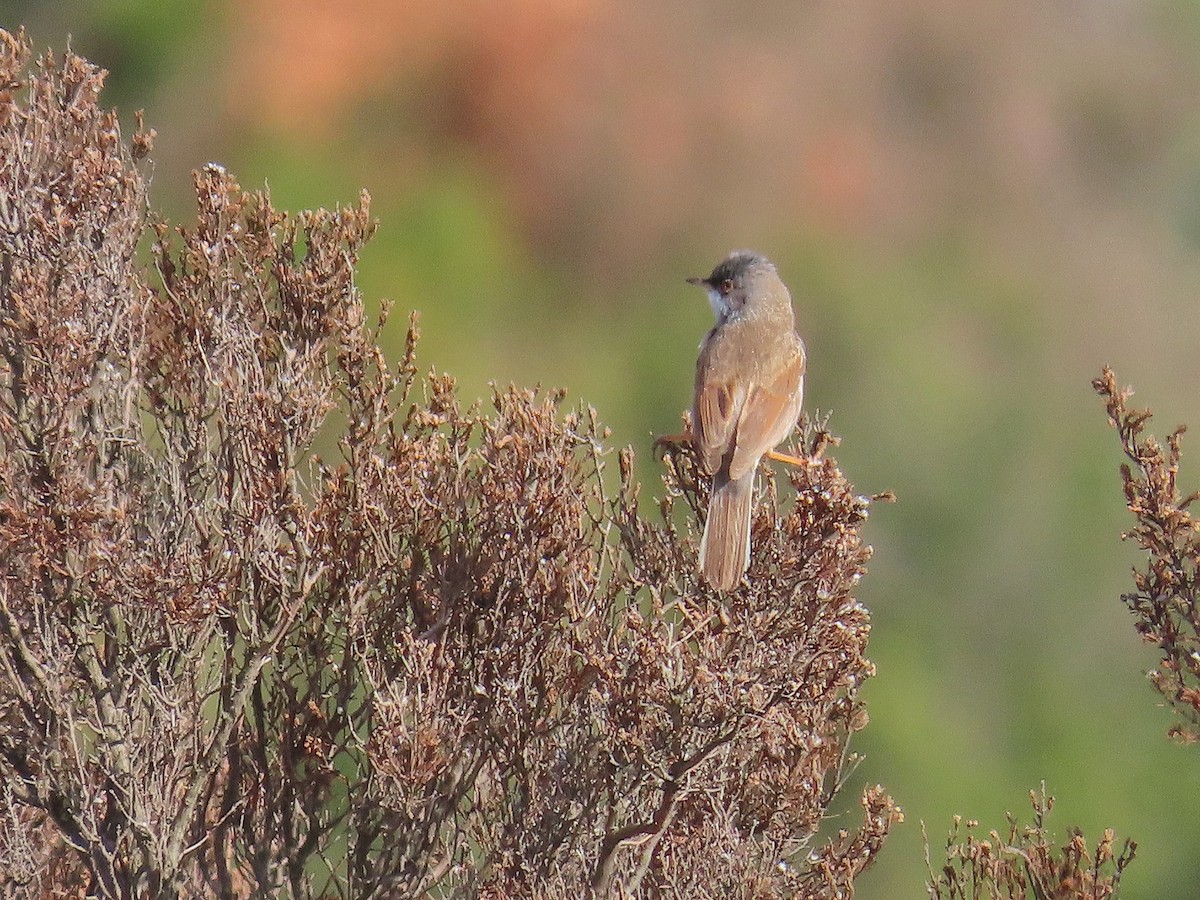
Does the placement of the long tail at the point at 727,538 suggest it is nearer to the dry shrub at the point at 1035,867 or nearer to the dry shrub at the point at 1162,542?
the dry shrub at the point at 1035,867

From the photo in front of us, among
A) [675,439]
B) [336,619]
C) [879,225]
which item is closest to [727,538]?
[675,439]

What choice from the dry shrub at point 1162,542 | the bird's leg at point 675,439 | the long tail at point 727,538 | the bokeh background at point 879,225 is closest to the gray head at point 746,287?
the bird's leg at point 675,439

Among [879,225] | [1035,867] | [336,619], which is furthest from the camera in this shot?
[879,225]

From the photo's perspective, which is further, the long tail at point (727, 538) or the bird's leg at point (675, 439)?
the bird's leg at point (675, 439)

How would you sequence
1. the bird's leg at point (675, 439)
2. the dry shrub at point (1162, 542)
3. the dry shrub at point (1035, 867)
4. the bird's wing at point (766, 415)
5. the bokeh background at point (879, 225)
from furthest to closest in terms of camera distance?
1. the bokeh background at point (879, 225)
2. the bird's leg at point (675, 439)
3. the bird's wing at point (766, 415)
4. the dry shrub at point (1162, 542)
5. the dry shrub at point (1035, 867)

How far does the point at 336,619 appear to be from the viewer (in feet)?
14.1

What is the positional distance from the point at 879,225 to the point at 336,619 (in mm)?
21467

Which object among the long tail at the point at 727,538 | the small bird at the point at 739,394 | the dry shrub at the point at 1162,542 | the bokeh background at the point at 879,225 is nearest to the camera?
the dry shrub at the point at 1162,542

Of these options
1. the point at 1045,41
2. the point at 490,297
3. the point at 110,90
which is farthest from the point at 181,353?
the point at 1045,41

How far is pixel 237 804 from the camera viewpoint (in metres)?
4.13

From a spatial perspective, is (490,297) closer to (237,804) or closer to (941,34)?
(941,34)

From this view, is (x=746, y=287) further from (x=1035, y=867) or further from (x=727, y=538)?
(x=1035, y=867)

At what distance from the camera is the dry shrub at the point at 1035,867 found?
3.97 m

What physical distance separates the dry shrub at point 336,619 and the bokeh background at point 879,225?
13.6m
